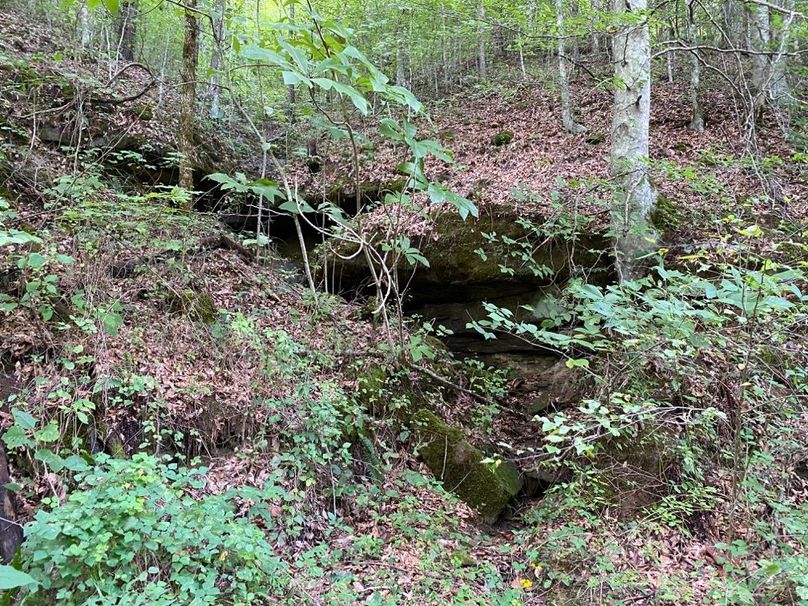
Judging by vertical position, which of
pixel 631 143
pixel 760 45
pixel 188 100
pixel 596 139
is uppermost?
pixel 760 45

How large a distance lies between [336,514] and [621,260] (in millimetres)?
4966

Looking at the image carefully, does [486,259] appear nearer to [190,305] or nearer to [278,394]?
[278,394]

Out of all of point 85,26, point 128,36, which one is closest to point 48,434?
point 85,26

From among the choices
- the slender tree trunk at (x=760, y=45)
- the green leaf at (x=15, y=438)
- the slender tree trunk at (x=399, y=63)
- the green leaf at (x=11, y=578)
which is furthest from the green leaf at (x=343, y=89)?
the slender tree trunk at (x=399, y=63)

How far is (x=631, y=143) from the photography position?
6.83 m

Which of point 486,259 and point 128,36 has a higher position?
point 128,36

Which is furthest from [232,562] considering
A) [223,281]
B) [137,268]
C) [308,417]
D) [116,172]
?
[116,172]

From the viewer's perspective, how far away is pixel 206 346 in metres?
5.18

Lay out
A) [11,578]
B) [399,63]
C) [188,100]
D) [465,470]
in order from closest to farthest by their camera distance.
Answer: [11,578] → [465,470] → [188,100] → [399,63]

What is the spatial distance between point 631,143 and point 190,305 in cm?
643

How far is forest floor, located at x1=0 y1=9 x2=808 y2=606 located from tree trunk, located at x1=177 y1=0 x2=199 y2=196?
0.90 metres

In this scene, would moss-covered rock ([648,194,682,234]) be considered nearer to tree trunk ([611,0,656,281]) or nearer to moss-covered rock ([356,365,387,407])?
tree trunk ([611,0,656,281])

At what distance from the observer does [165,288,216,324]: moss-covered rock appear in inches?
212

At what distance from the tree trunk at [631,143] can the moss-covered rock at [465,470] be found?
303 cm
